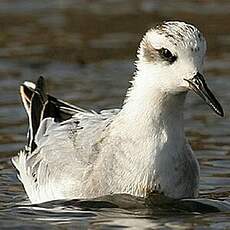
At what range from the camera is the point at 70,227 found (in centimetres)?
1032

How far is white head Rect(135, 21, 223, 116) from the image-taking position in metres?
10.4

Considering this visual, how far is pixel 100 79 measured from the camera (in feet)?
56.0

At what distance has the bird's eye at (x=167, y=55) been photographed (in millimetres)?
10547

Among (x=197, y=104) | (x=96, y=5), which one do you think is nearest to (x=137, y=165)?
(x=197, y=104)

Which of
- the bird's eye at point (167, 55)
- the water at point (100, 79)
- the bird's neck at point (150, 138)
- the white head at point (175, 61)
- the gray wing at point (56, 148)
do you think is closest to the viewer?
the white head at point (175, 61)

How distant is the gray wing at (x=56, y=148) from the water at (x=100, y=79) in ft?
0.68

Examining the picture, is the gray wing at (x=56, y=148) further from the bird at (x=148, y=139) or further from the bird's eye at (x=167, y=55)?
the bird's eye at (x=167, y=55)

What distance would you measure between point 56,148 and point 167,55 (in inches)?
73.8

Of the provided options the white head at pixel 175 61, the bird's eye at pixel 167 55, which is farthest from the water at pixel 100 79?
the bird's eye at pixel 167 55

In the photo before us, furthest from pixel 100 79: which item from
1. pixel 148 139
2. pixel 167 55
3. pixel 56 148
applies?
pixel 167 55

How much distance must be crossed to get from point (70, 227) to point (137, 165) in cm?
101

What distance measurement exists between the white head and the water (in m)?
1.09

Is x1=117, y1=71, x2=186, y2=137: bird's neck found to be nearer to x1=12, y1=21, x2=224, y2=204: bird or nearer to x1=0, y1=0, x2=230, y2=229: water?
x1=12, y1=21, x2=224, y2=204: bird

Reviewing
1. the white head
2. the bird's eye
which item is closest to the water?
the white head
